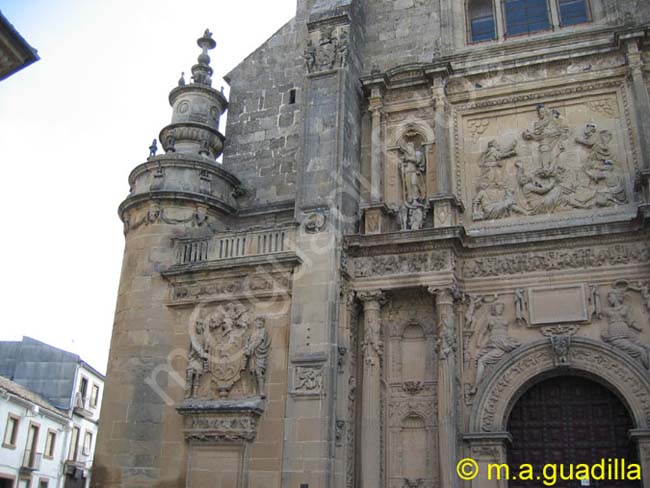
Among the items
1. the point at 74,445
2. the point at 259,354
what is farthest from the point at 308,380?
the point at 74,445

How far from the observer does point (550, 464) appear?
37.9 feet

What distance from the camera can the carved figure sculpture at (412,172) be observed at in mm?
13805

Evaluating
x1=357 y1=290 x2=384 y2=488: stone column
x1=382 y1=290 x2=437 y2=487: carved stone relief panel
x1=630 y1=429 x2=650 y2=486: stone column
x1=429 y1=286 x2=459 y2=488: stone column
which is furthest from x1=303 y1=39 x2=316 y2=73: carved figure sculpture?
x1=630 y1=429 x2=650 y2=486: stone column

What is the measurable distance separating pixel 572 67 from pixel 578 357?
5652 mm

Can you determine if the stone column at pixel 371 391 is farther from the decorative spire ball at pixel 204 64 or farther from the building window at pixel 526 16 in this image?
the decorative spire ball at pixel 204 64

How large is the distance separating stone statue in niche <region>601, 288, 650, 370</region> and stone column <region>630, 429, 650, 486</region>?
104 centimetres

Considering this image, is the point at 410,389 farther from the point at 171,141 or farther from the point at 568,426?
the point at 171,141

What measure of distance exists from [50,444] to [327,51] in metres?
24.9

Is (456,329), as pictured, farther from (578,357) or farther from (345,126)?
(345,126)

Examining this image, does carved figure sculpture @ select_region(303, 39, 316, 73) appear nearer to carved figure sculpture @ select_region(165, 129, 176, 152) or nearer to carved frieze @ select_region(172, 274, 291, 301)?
carved figure sculpture @ select_region(165, 129, 176, 152)

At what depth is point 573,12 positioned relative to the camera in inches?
582

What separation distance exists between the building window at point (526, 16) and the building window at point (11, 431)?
75.8ft

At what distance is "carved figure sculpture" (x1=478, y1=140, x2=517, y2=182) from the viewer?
13609 mm

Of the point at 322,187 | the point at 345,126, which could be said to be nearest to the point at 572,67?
the point at 345,126
